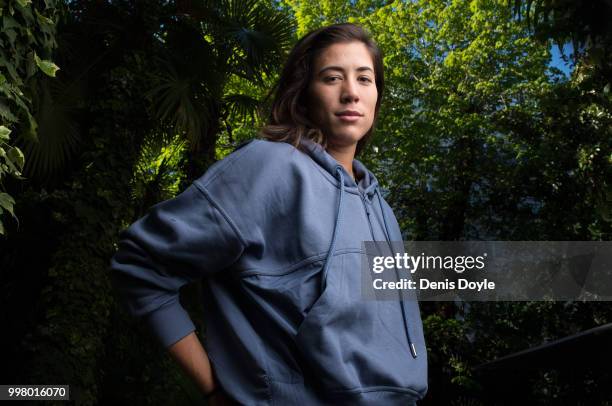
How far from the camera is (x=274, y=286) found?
1.42 metres

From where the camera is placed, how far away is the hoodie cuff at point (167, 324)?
4.92 feet

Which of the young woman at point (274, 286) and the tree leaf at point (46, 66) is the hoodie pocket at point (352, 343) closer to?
the young woman at point (274, 286)

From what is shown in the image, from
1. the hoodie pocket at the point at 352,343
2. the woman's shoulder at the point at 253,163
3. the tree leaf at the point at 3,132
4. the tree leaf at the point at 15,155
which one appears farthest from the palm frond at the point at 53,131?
the hoodie pocket at the point at 352,343

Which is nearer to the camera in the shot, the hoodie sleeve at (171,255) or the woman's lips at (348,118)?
the hoodie sleeve at (171,255)

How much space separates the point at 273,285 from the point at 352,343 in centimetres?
19

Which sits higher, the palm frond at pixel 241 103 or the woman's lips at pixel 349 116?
the palm frond at pixel 241 103

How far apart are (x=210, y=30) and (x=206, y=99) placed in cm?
89

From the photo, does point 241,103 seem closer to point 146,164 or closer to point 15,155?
point 146,164

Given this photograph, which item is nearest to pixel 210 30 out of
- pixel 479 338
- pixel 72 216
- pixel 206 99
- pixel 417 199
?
pixel 206 99

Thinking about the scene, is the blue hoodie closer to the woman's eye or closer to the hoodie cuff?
the hoodie cuff

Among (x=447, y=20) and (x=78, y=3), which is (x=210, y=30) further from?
(x=447, y=20)

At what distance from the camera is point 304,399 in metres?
1.38

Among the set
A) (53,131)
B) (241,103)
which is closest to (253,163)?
(53,131)

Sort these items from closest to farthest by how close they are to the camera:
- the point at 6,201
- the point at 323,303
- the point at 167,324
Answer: the point at 323,303 < the point at 167,324 < the point at 6,201
